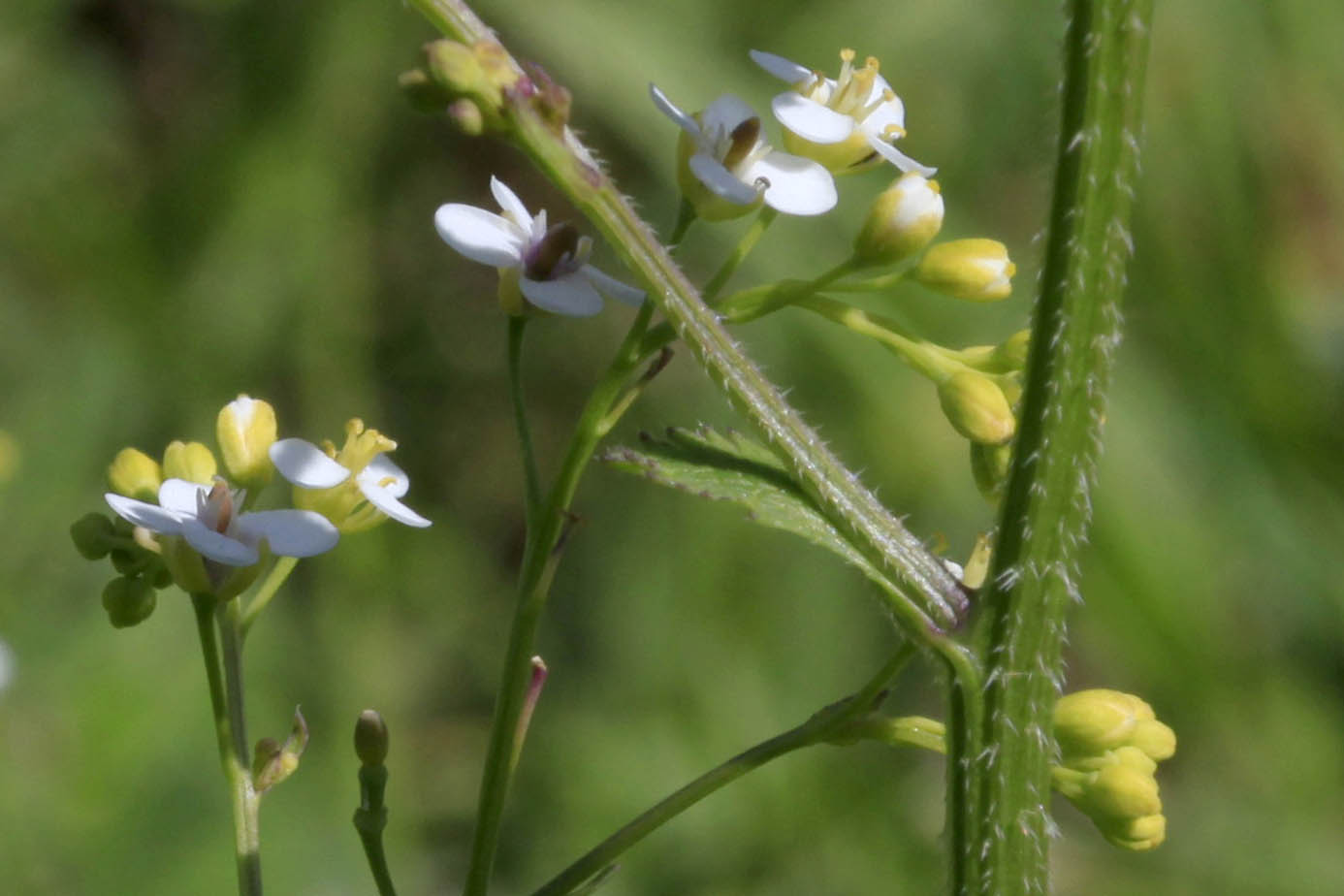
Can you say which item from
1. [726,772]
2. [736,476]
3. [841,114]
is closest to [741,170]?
[841,114]

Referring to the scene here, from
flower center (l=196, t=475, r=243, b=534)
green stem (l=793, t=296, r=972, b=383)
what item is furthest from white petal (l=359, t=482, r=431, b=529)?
green stem (l=793, t=296, r=972, b=383)

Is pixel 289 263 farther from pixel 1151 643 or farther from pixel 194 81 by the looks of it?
pixel 1151 643

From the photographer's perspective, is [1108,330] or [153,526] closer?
[1108,330]

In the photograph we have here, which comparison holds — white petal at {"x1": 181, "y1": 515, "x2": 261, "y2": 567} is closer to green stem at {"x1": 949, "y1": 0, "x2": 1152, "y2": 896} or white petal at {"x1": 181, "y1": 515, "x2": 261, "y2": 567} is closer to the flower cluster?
the flower cluster

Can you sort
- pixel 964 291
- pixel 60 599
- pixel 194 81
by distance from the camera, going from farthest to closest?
pixel 194 81 → pixel 60 599 → pixel 964 291

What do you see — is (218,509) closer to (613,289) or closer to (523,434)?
(523,434)

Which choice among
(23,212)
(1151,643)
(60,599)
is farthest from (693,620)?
(23,212)
